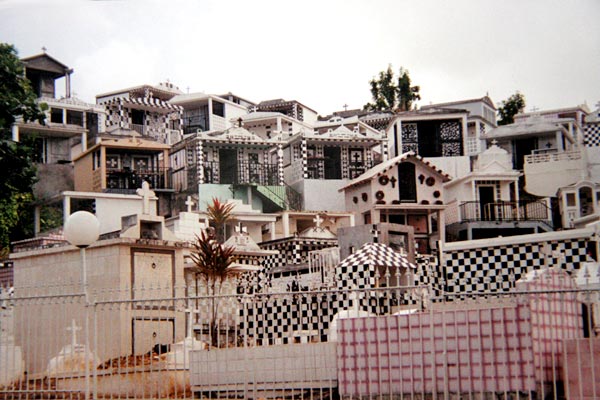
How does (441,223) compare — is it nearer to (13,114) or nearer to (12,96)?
(13,114)

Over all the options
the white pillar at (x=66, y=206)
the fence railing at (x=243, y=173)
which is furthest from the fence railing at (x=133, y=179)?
the white pillar at (x=66, y=206)

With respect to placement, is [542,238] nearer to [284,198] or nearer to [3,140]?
[3,140]

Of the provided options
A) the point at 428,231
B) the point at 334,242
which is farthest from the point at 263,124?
the point at 334,242

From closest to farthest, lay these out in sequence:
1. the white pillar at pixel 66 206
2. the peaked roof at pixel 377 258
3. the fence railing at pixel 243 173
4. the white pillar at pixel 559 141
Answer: the peaked roof at pixel 377 258, the white pillar at pixel 66 206, the fence railing at pixel 243 173, the white pillar at pixel 559 141

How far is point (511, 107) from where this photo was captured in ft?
163

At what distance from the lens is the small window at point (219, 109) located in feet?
162

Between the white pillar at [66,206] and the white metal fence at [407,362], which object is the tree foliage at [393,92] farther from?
the white metal fence at [407,362]

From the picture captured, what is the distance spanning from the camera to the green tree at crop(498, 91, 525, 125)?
49.3m

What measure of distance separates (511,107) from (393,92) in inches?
272

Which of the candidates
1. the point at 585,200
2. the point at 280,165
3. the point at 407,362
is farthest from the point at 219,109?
the point at 407,362

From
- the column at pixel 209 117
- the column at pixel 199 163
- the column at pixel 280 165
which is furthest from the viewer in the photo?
the column at pixel 209 117

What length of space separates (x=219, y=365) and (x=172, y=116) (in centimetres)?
3555

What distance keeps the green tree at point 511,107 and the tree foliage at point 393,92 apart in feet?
16.3

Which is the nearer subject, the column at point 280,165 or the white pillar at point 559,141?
the column at point 280,165
